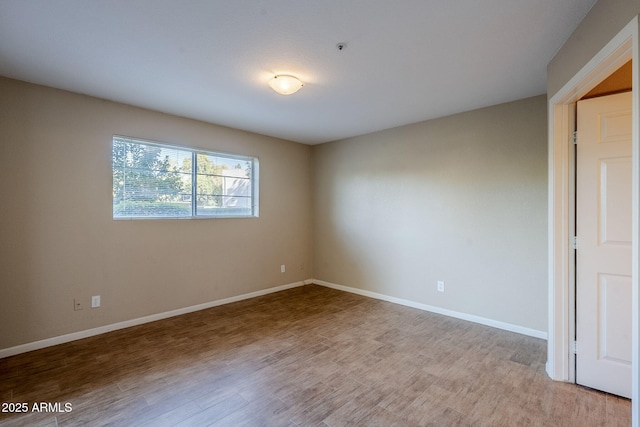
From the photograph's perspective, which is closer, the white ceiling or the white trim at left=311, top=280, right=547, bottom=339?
the white ceiling

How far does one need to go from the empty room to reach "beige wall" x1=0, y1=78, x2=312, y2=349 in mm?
20

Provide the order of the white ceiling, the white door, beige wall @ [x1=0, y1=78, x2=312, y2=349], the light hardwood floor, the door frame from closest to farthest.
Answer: the white ceiling
the light hardwood floor
the white door
the door frame
beige wall @ [x1=0, y1=78, x2=312, y2=349]

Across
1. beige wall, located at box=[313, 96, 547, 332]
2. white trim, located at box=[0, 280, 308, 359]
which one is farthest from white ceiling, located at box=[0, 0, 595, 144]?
white trim, located at box=[0, 280, 308, 359]

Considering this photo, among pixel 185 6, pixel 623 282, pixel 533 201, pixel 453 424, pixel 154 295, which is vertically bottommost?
pixel 453 424

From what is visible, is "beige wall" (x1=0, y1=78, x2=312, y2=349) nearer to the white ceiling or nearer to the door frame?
the white ceiling

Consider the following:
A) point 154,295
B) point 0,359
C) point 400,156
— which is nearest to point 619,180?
point 400,156

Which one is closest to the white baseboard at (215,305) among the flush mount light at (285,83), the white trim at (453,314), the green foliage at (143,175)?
the white trim at (453,314)

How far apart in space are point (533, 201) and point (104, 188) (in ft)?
15.0

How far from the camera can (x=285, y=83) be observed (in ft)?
8.25

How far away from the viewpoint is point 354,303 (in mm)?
4164

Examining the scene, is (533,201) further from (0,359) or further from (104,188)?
(0,359)

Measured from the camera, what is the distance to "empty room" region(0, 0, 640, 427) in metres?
1.86

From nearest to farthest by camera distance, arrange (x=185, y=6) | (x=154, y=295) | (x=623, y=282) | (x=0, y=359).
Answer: (x=185, y=6) → (x=623, y=282) → (x=0, y=359) → (x=154, y=295)

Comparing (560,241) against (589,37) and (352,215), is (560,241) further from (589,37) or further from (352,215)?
(352,215)
